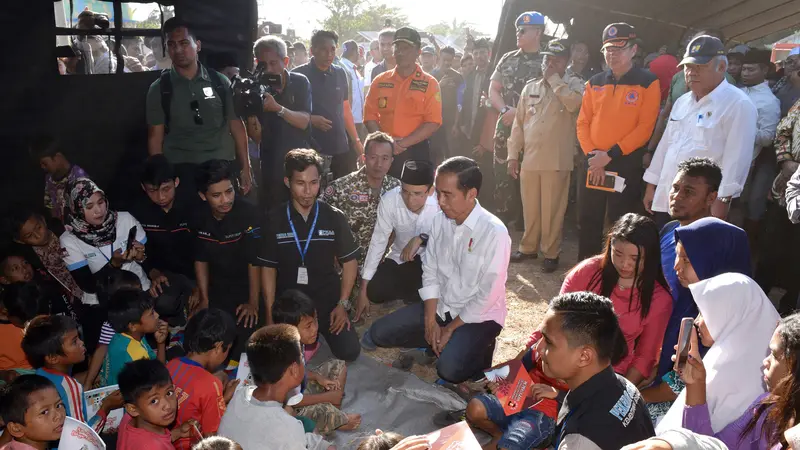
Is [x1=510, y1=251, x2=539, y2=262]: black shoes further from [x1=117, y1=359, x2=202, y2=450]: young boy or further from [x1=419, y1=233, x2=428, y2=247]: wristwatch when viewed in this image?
[x1=117, y1=359, x2=202, y2=450]: young boy

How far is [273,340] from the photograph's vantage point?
249 centimetres

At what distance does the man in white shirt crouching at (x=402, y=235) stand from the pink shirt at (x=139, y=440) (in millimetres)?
1884

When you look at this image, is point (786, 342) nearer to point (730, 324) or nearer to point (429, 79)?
point (730, 324)

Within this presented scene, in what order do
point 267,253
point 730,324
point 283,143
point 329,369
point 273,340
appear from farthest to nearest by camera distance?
1. point 283,143
2. point 267,253
3. point 329,369
4. point 273,340
5. point 730,324

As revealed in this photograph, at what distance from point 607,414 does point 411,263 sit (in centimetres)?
262

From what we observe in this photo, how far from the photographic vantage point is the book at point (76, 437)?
2.09 meters

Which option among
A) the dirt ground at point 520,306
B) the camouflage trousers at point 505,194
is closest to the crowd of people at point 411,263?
the dirt ground at point 520,306

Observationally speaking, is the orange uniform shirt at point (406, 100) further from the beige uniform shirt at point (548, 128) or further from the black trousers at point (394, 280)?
the black trousers at point (394, 280)

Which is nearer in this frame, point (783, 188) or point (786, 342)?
point (786, 342)

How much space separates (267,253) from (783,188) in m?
3.92

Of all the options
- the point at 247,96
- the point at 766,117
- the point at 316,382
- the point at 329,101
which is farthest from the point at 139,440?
the point at 766,117

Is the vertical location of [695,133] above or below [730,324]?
above

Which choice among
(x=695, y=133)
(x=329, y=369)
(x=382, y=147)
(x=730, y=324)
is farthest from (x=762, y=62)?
(x=329, y=369)

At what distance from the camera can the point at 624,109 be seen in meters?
4.79
